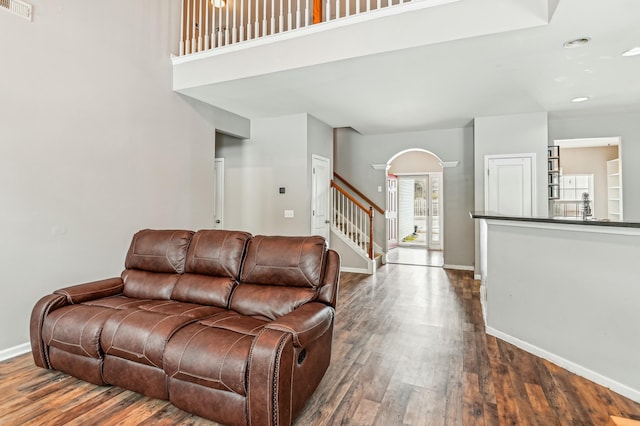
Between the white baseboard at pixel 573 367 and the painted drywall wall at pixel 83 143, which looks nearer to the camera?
the white baseboard at pixel 573 367

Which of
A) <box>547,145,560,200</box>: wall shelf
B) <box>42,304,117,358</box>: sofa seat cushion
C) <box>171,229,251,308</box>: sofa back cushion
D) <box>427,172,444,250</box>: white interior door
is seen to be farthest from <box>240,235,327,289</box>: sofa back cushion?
<box>427,172,444,250</box>: white interior door

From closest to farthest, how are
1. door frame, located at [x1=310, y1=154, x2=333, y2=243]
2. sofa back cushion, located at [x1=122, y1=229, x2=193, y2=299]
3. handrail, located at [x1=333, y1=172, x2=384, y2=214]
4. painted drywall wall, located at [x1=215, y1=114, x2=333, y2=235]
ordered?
sofa back cushion, located at [x1=122, y1=229, x2=193, y2=299], painted drywall wall, located at [x1=215, y1=114, x2=333, y2=235], door frame, located at [x1=310, y1=154, x2=333, y2=243], handrail, located at [x1=333, y1=172, x2=384, y2=214]

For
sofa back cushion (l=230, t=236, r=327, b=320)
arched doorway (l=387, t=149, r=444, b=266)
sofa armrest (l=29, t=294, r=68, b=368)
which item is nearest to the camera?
sofa back cushion (l=230, t=236, r=327, b=320)

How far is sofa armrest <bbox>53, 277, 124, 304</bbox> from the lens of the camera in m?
2.59

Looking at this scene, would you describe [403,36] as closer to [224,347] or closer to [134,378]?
[224,347]

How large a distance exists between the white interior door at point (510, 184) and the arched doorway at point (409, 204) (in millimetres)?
2336

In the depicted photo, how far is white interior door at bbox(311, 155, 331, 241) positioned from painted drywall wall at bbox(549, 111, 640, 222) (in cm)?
438

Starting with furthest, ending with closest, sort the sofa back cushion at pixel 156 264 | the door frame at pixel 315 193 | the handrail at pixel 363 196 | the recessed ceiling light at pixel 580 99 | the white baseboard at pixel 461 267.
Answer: the handrail at pixel 363 196, the white baseboard at pixel 461 267, the door frame at pixel 315 193, the recessed ceiling light at pixel 580 99, the sofa back cushion at pixel 156 264

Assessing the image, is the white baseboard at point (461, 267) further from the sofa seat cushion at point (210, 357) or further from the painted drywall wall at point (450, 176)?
the sofa seat cushion at point (210, 357)

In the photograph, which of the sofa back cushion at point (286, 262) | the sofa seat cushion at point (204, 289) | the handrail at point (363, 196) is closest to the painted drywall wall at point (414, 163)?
the handrail at point (363, 196)

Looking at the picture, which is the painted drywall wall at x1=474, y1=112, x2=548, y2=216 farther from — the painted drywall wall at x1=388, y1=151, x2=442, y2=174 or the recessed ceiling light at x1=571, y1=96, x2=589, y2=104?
the painted drywall wall at x1=388, y1=151, x2=442, y2=174

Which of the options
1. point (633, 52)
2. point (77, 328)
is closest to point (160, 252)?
point (77, 328)

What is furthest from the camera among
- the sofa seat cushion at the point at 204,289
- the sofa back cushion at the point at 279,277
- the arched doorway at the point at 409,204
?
the arched doorway at the point at 409,204

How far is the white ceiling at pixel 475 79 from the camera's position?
9.19ft
